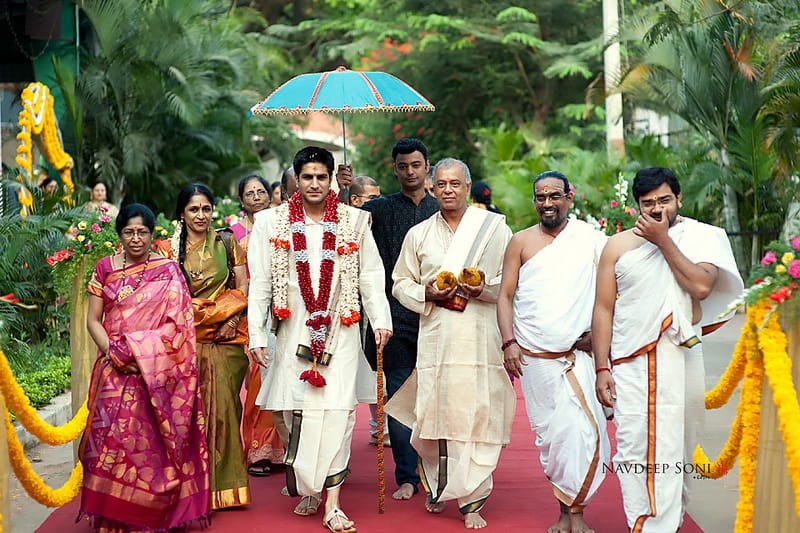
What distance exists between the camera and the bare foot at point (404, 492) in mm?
7625

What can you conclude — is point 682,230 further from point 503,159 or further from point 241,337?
point 503,159

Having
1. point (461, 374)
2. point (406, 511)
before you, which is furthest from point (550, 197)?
point (406, 511)

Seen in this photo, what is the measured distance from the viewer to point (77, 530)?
695 cm

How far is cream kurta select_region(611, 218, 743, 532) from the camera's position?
6.02m

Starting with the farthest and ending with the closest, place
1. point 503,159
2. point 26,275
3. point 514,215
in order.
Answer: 1. point 503,159
2. point 514,215
3. point 26,275

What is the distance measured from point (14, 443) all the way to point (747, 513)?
143 inches

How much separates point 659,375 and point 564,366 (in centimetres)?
76

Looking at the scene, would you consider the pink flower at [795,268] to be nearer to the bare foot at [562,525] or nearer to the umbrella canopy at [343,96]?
the bare foot at [562,525]

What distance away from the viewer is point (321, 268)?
7113 millimetres

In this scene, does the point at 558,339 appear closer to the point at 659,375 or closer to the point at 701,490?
the point at 659,375

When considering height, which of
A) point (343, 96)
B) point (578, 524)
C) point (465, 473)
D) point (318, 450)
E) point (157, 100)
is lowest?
point (578, 524)

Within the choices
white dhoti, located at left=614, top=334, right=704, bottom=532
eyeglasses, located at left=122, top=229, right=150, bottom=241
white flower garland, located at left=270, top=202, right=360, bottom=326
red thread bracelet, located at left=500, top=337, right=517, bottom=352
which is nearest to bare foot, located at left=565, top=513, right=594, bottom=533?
white dhoti, located at left=614, top=334, right=704, bottom=532

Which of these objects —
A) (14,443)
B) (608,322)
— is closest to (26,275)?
(14,443)

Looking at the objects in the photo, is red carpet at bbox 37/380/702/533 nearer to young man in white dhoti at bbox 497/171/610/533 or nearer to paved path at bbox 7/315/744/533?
paved path at bbox 7/315/744/533
